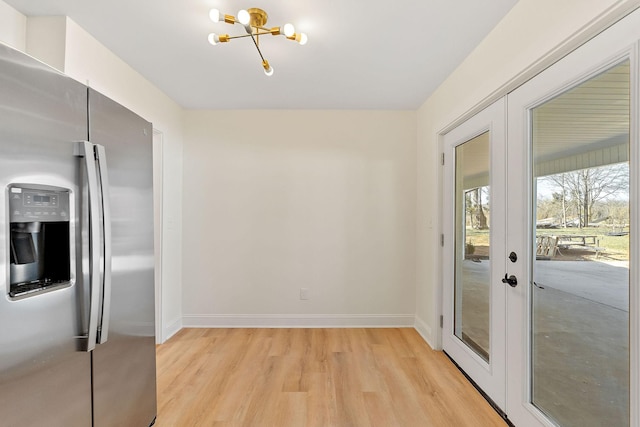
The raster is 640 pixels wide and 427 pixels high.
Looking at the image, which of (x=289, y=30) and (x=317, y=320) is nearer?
(x=289, y=30)

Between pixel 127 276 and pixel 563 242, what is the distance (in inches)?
85.8

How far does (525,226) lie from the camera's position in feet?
6.02

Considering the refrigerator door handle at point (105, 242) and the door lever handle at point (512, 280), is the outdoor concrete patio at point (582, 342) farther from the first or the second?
the refrigerator door handle at point (105, 242)

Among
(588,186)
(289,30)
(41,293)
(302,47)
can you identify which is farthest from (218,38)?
(588,186)

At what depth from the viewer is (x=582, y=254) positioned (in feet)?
4.95

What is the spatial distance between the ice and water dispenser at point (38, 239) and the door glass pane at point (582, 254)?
2193 mm

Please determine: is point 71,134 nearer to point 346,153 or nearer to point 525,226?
point 525,226

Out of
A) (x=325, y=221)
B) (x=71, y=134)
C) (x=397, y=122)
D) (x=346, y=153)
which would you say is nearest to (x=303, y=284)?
(x=325, y=221)

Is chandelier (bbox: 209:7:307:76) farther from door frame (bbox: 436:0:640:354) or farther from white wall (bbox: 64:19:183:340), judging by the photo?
door frame (bbox: 436:0:640:354)

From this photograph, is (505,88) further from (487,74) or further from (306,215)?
(306,215)

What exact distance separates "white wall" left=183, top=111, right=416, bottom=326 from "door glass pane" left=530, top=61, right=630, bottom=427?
1920mm

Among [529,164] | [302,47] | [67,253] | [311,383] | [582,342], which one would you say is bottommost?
[311,383]

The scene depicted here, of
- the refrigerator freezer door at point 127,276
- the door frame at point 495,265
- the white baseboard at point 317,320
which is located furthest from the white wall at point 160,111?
the door frame at point 495,265

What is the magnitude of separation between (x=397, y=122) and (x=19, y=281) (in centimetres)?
349
